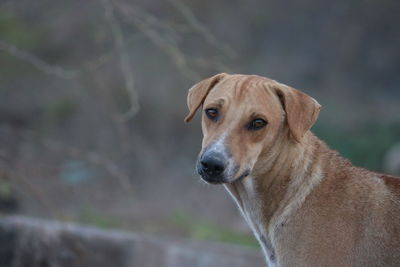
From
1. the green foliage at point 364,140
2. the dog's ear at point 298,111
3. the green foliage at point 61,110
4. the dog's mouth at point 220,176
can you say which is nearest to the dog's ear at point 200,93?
the dog's ear at point 298,111

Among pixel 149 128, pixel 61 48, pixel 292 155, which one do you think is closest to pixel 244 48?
pixel 149 128

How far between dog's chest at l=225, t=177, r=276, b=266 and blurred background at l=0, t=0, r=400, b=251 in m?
6.19

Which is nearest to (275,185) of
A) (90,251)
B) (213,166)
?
(213,166)

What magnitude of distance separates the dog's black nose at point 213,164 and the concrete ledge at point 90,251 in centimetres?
292

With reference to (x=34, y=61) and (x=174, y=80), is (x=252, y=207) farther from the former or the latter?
(x=174, y=80)

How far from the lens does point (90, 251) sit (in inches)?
256

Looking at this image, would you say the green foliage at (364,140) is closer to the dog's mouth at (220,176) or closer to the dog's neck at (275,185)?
the dog's neck at (275,185)

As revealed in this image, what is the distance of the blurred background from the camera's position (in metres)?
10.9

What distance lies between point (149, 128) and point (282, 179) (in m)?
7.94

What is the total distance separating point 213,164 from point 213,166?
0.4 inches

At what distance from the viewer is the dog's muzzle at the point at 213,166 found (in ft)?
12.0

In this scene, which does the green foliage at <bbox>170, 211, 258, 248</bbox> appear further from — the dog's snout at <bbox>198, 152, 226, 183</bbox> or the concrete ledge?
the dog's snout at <bbox>198, 152, 226, 183</bbox>

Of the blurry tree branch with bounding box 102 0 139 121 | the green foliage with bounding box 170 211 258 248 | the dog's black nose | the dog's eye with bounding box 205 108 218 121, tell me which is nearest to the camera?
the dog's black nose

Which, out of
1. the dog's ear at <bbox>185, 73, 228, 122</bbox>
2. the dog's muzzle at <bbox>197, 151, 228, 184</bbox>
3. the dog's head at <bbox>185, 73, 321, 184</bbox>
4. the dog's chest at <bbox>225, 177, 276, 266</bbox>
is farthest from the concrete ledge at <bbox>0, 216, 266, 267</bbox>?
the dog's muzzle at <bbox>197, 151, 228, 184</bbox>
